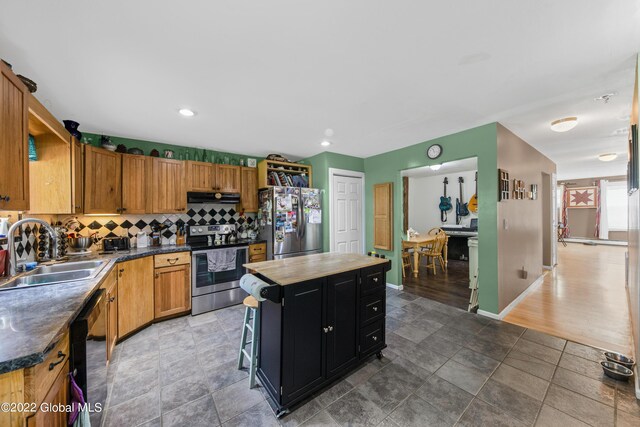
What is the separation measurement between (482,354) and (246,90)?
337 cm

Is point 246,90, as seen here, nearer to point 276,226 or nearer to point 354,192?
point 276,226

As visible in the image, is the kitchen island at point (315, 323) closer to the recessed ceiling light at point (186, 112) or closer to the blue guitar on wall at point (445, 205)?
the recessed ceiling light at point (186, 112)

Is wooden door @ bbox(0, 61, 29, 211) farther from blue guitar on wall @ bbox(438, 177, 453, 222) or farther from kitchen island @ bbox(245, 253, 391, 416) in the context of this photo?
blue guitar on wall @ bbox(438, 177, 453, 222)

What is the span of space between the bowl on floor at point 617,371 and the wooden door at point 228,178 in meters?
4.62

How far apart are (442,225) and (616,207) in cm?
726

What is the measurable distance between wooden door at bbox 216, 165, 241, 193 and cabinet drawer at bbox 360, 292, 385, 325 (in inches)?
112

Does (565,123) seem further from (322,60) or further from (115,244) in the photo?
(115,244)

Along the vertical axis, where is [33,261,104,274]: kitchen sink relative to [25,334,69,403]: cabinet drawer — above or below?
above

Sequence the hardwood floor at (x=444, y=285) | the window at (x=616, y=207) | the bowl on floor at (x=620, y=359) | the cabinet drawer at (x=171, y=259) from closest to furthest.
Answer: the bowl on floor at (x=620, y=359) < the cabinet drawer at (x=171, y=259) < the hardwood floor at (x=444, y=285) < the window at (x=616, y=207)

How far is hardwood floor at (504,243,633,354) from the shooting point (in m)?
2.63

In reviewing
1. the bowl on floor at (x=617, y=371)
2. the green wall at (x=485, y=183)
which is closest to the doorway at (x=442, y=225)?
the green wall at (x=485, y=183)

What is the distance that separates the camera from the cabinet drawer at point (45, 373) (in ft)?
2.80

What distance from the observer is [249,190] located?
4102mm

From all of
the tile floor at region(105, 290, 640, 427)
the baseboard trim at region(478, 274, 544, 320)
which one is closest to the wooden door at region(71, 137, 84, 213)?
the tile floor at region(105, 290, 640, 427)
